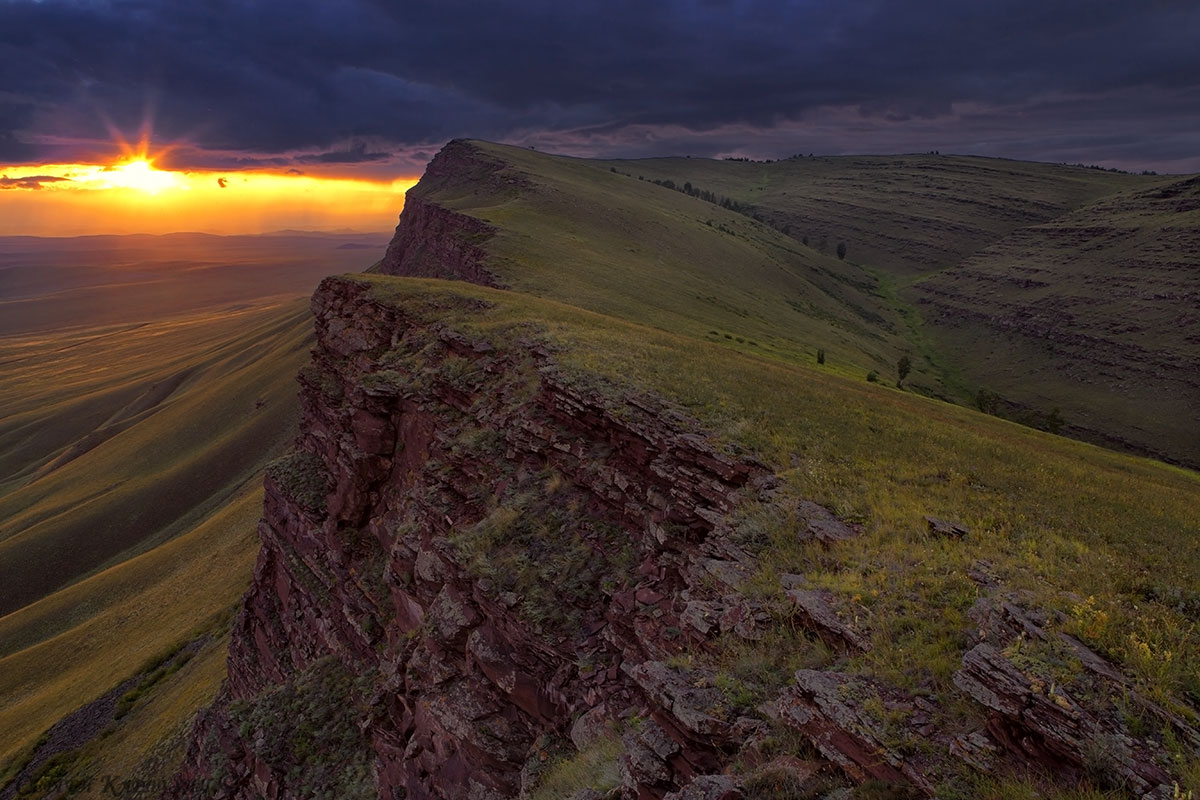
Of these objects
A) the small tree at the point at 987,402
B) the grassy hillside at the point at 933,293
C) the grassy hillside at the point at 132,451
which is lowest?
the grassy hillside at the point at 132,451

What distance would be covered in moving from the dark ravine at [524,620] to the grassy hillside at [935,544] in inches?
17.5

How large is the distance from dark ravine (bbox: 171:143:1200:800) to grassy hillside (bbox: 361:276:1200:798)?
443 millimetres

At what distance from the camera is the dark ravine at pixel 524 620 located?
24.8 feet

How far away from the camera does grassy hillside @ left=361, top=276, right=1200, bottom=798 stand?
8367 millimetres

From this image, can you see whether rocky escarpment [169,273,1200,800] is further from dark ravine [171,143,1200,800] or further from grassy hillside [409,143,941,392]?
grassy hillside [409,143,941,392]

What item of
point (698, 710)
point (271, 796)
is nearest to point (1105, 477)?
point (698, 710)

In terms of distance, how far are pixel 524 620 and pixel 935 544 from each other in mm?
10020

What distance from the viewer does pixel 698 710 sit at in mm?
9141

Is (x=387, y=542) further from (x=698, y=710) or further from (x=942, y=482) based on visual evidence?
(x=942, y=482)

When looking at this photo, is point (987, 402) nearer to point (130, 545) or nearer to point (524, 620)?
point (524, 620)

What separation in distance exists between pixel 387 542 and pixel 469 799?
1230cm

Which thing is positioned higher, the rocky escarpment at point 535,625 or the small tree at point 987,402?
the rocky escarpment at point 535,625

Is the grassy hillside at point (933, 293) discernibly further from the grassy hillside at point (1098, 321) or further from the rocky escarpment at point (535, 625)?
the rocky escarpment at point (535, 625)

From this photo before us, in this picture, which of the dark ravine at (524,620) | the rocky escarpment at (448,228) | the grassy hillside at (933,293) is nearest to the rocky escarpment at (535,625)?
the dark ravine at (524,620)
